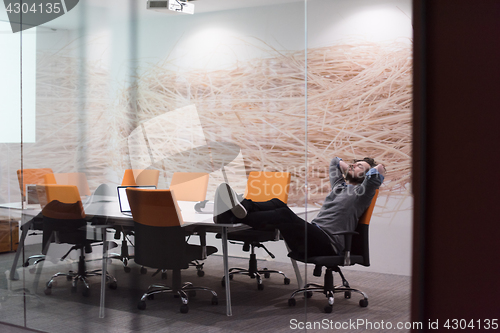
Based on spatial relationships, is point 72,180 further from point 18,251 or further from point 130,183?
point 18,251

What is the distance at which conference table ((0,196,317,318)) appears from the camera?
9.35 ft

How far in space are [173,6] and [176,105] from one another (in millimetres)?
610

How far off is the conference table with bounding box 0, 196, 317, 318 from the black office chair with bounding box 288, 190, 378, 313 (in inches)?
4.8

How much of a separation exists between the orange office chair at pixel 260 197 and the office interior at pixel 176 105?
0.04m

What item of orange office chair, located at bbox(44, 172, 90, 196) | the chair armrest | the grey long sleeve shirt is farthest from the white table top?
the chair armrest

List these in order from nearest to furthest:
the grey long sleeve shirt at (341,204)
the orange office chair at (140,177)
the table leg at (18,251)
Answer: the orange office chair at (140,177) < the grey long sleeve shirt at (341,204) < the table leg at (18,251)

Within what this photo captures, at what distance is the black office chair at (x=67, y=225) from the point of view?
3.38 meters

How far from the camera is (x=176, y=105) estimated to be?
9.66 ft

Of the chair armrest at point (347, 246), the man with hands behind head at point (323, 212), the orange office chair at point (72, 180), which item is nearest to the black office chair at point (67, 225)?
the orange office chair at point (72, 180)

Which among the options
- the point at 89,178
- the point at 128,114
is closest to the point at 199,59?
the point at 128,114

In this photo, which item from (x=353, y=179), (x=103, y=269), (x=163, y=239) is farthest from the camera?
(x=353, y=179)

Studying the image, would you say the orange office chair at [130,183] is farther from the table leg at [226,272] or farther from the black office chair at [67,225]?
the table leg at [226,272]

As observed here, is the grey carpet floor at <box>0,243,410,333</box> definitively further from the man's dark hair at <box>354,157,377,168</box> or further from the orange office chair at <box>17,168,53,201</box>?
the man's dark hair at <box>354,157,377,168</box>

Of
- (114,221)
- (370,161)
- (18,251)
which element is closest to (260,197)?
(114,221)
